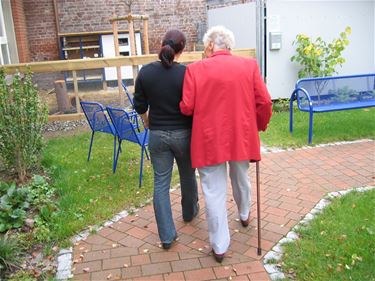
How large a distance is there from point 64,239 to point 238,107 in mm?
1903

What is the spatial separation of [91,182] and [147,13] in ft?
26.3

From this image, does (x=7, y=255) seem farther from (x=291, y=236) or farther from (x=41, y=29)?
(x=41, y=29)

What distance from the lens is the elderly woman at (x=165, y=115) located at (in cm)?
303

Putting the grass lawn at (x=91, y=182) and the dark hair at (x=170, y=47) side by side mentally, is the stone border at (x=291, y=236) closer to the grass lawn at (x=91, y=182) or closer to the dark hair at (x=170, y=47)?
the grass lawn at (x=91, y=182)

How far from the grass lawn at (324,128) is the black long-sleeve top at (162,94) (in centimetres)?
319

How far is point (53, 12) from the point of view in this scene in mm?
11188

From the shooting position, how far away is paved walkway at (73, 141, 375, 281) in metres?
3.09

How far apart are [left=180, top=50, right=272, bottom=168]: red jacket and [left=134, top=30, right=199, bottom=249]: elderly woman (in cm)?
13

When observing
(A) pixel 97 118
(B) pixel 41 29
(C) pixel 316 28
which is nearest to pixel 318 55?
(C) pixel 316 28

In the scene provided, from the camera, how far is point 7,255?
320cm

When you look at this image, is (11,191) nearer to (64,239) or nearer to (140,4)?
(64,239)

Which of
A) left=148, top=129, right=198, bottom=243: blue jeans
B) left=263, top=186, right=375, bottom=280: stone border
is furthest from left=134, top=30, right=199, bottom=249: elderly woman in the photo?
left=263, top=186, right=375, bottom=280: stone border

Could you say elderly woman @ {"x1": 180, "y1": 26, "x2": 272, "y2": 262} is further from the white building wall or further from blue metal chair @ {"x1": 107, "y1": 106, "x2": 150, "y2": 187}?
the white building wall

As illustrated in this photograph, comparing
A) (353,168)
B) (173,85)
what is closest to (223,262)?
(173,85)
